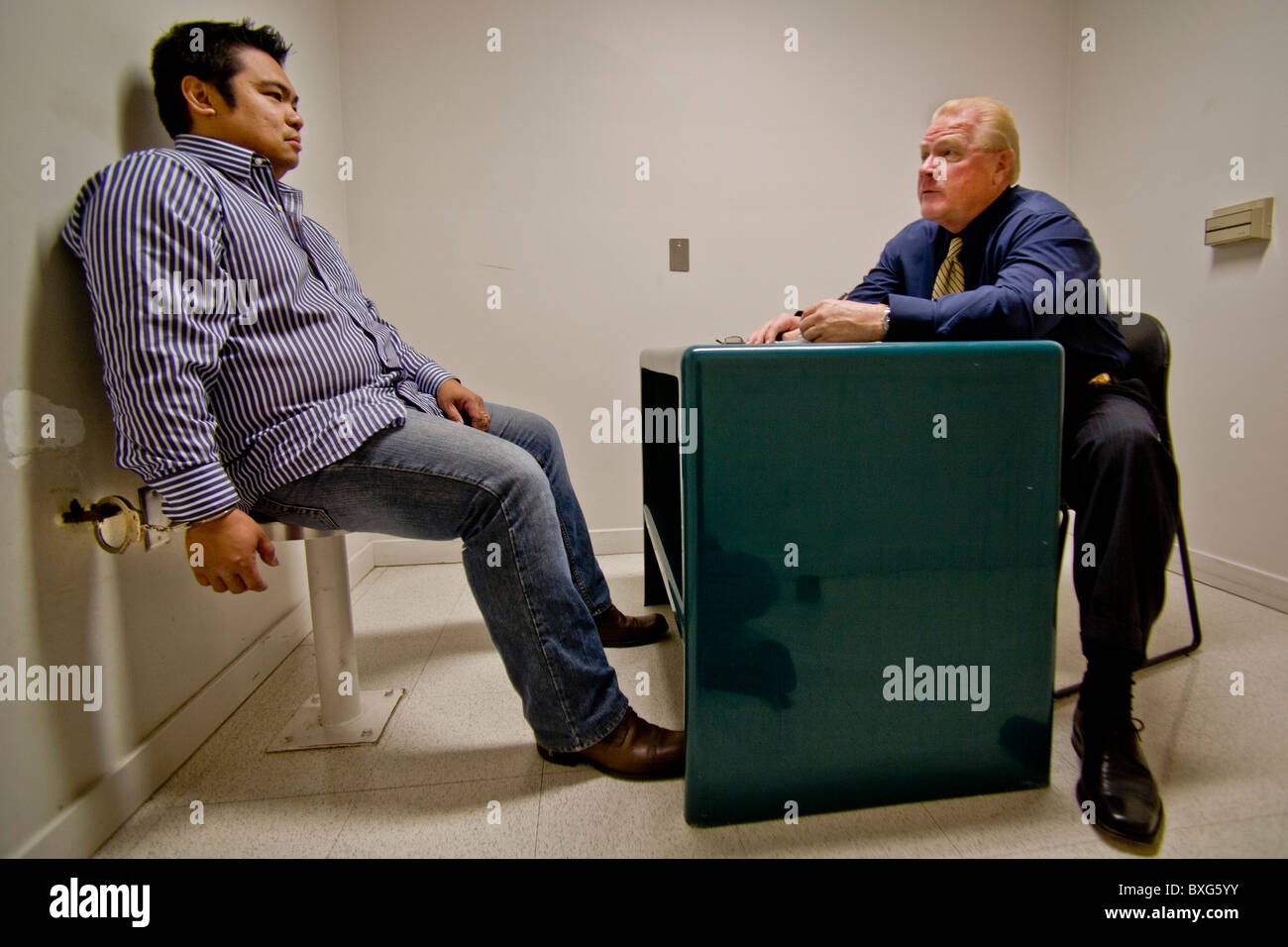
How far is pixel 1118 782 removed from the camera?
897 mm

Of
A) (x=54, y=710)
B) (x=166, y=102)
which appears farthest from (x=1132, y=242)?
(x=54, y=710)

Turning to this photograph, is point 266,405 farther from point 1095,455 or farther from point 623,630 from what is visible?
point 1095,455

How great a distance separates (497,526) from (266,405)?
37 cm

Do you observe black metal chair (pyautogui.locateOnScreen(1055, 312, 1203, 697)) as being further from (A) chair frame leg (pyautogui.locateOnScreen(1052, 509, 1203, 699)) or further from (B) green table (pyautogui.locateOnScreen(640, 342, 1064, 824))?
(B) green table (pyautogui.locateOnScreen(640, 342, 1064, 824))

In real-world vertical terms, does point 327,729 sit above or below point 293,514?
below

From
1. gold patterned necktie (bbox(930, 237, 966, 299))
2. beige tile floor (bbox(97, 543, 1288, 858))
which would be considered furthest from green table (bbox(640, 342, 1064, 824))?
gold patterned necktie (bbox(930, 237, 966, 299))

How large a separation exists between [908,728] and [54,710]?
3.71 ft

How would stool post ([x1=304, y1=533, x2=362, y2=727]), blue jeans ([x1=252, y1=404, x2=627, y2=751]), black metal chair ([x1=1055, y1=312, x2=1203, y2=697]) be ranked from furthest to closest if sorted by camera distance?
1. black metal chair ([x1=1055, y1=312, x2=1203, y2=697])
2. stool post ([x1=304, y1=533, x2=362, y2=727])
3. blue jeans ([x1=252, y1=404, x2=627, y2=751])

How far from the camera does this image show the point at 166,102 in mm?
1017

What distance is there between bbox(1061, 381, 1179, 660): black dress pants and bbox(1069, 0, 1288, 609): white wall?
3.15ft

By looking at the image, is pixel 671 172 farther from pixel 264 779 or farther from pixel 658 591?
pixel 264 779

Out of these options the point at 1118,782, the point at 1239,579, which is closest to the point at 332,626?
the point at 1118,782

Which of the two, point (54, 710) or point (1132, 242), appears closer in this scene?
point (54, 710)

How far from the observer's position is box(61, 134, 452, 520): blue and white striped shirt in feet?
2.60
